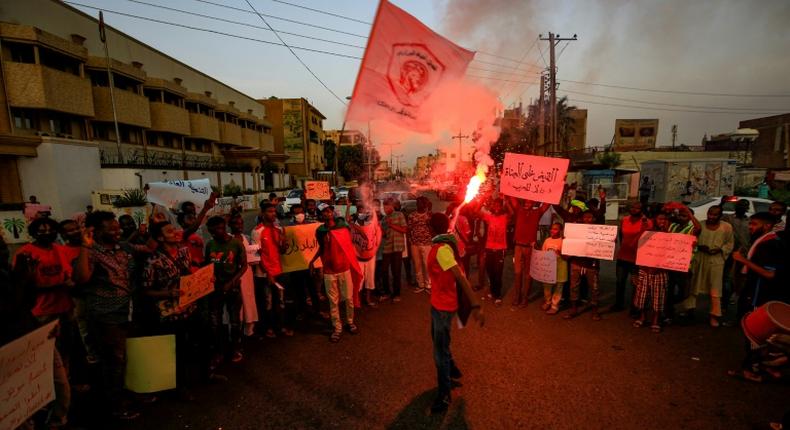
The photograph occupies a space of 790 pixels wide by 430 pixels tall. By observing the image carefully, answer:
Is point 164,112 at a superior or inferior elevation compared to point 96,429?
superior

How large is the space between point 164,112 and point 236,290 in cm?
2784

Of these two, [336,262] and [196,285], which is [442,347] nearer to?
[336,262]

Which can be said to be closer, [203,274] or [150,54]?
[203,274]

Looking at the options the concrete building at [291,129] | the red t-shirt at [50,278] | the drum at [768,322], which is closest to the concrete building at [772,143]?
the drum at [768,322]

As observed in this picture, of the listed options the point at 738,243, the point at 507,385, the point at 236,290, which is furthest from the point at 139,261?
the point at 738,243

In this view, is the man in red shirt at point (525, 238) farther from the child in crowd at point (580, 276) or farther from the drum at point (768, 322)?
the drum at point (768, 322)

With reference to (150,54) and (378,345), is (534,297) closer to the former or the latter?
(378,345)

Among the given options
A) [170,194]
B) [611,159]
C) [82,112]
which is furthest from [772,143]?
[82,112]

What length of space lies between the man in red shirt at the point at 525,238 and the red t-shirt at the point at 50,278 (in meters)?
6.23

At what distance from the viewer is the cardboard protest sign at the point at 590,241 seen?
5828mm

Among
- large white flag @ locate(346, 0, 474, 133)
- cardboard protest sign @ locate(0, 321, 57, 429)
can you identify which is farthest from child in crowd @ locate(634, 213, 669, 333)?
cardboard protest sign @ locate(0, 321, 57, 429)

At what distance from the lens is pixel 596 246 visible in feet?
19.2

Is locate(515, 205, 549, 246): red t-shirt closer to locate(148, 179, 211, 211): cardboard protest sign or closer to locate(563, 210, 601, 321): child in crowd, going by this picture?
locate(563, 210, 601, 321): child in crowd

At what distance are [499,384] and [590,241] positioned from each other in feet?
10.00
